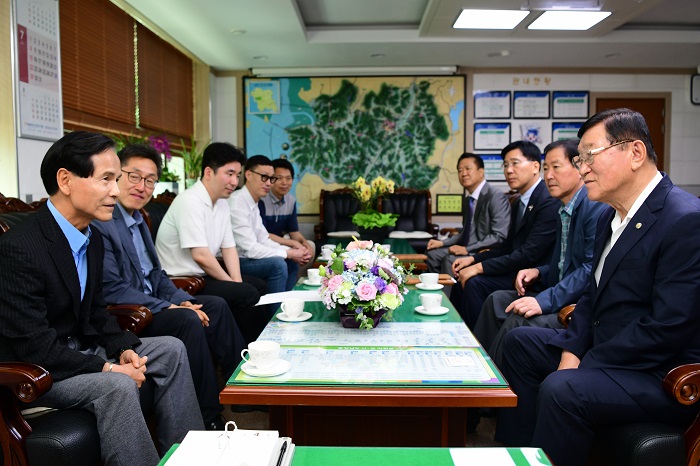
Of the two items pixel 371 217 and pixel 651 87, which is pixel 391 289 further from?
pixel 651 87

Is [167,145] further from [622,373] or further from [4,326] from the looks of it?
[622,373]

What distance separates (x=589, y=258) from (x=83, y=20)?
3.81 m

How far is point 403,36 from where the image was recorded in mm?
5945

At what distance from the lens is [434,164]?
24.0 feet

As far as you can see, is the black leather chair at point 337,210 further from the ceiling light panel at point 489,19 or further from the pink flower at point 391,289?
the pink flower at point 391,289

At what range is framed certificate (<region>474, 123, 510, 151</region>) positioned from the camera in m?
7.32

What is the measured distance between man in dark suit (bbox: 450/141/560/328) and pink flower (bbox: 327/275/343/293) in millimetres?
1721

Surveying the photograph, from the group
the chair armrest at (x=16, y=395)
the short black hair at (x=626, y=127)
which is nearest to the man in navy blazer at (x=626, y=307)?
the short black hair at (x=626, y=127)

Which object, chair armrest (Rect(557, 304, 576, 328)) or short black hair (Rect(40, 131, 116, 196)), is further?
chair armrest (Rect(557, 304, 576, 328))

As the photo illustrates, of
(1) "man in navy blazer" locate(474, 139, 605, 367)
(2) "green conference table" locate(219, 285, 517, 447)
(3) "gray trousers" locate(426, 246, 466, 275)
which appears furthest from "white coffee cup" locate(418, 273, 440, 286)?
(3) "gray trousers" locate(426, 246, 466, 275)

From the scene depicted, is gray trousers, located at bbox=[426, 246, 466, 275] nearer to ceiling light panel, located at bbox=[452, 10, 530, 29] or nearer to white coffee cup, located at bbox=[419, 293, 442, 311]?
ceiling light panel, located at bbox=[452, 10, 530, 29]

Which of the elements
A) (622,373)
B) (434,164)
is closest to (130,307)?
(622,373)

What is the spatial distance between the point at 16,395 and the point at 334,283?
104 cm

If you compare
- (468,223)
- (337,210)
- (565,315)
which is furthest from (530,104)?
(565,315)
